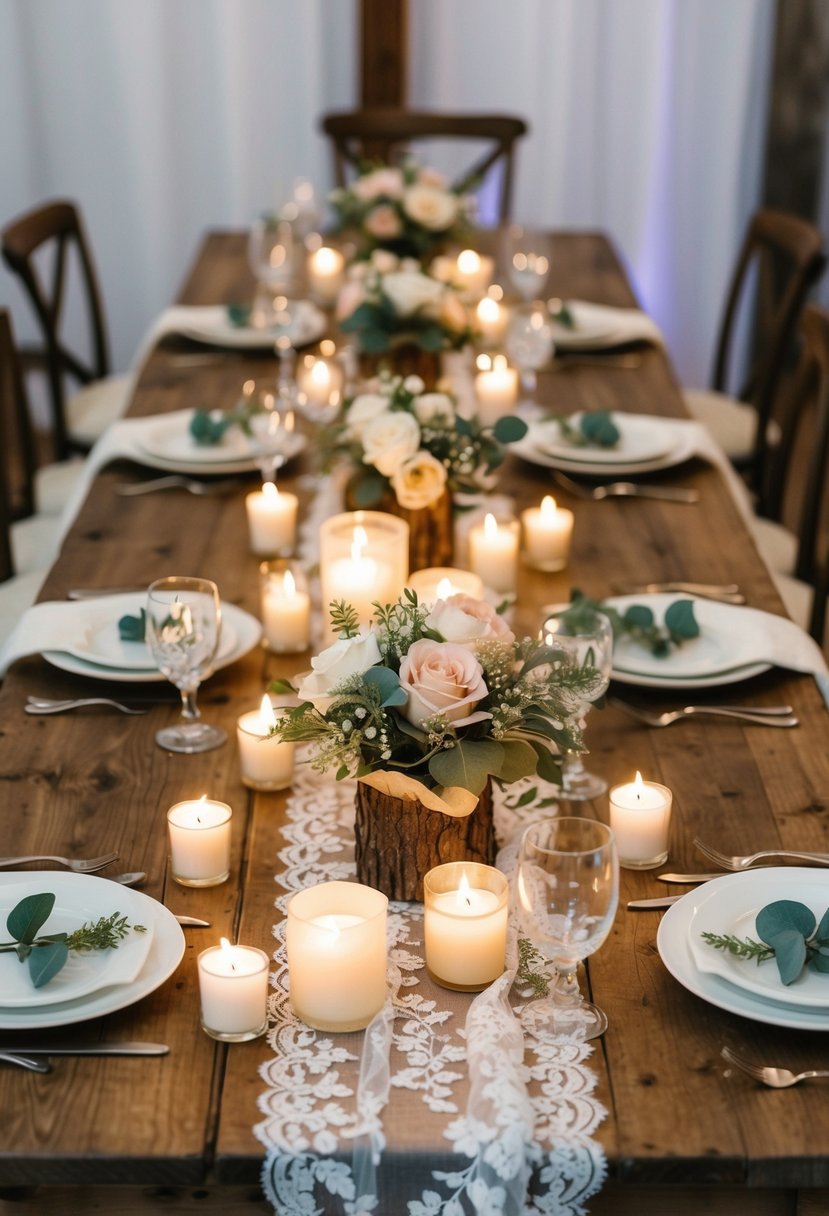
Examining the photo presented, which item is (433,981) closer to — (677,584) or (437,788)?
(437,788)

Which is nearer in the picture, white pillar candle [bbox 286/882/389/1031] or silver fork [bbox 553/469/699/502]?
white pillar candle [bbox 286/882/389/1031]

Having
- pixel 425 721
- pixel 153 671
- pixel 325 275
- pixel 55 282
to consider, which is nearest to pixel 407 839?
pixel 425 721

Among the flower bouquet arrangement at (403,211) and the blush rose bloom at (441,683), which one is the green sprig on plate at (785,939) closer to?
the blush rose bloom at (441,683)

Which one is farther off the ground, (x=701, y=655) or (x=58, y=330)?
(x=701, y=655)

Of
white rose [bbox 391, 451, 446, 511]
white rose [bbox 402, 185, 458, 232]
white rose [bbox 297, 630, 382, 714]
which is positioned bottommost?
white rose [bbox 391, 451, 446, 511]

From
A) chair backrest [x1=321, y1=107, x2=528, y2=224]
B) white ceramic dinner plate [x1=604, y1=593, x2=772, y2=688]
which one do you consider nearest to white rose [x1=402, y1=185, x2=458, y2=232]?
chair backrest [x1=321, y1=107, x2=528, y2=224]

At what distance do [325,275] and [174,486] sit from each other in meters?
1.07

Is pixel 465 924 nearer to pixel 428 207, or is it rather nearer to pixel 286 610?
pixel 286 610

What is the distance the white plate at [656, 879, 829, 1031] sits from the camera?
1.10 meters

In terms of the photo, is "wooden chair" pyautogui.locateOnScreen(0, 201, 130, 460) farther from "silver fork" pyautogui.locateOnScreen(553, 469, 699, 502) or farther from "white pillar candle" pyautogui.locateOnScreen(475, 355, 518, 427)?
"silver fork" pyautogui.locateOnScreen(553, 469, 699, 502)

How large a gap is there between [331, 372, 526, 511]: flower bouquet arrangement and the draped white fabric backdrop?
118 inches

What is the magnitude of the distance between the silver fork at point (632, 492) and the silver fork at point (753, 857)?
3.06 feet

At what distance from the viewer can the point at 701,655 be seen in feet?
5.57

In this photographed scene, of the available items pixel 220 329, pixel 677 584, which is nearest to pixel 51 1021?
pixel 677 584
